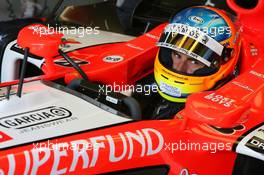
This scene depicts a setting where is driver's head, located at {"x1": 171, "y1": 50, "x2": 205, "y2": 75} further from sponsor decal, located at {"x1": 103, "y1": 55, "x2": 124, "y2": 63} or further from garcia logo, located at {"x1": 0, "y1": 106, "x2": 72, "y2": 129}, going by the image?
garcia logo, located at {"x1": 0, "y1": 106, "x2": 72, "y2": 129}

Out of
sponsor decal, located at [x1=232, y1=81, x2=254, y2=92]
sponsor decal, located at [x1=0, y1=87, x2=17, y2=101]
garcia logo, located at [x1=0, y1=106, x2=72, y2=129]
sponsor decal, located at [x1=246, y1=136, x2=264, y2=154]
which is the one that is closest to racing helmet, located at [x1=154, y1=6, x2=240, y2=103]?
sponsor decal, located at [x1=232, y1=81, x2=254, y2=92]

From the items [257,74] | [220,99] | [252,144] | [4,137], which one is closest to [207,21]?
[257,74]

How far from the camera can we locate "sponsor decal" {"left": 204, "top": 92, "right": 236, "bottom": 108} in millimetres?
1684

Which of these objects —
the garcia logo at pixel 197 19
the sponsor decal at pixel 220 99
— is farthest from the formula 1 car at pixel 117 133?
the garcia logo at pixel 197 19

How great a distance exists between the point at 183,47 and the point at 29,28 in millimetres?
627

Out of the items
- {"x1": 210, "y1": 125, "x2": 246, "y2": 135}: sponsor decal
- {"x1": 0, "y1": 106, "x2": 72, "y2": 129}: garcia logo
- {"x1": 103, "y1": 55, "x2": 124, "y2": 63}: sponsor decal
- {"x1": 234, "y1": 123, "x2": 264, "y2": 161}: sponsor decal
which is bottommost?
{"x1": 234, "y1": 123, "x2": 264, "y2": 161}: sponsor decal

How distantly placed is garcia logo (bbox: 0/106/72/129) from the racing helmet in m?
0.50

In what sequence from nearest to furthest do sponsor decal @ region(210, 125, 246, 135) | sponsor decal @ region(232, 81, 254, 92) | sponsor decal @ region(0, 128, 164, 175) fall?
sponsor decal @ region(0, 128, 164, 175), sponsor decal @ region(210, 125, 246, 135), sponsor decal @ region(232, 81, 254, 92)

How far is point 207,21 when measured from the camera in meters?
2.05

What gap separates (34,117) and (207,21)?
0.83 meters

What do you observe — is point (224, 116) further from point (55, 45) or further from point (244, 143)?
point (55, 45)

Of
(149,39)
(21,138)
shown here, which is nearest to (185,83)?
(149,39)

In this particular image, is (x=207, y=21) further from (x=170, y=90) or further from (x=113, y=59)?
(x=113, y=59)

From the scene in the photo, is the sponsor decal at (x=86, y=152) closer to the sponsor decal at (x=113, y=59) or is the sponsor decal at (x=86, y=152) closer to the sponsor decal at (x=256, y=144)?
the sponsor decal at (x=256, y=144)
